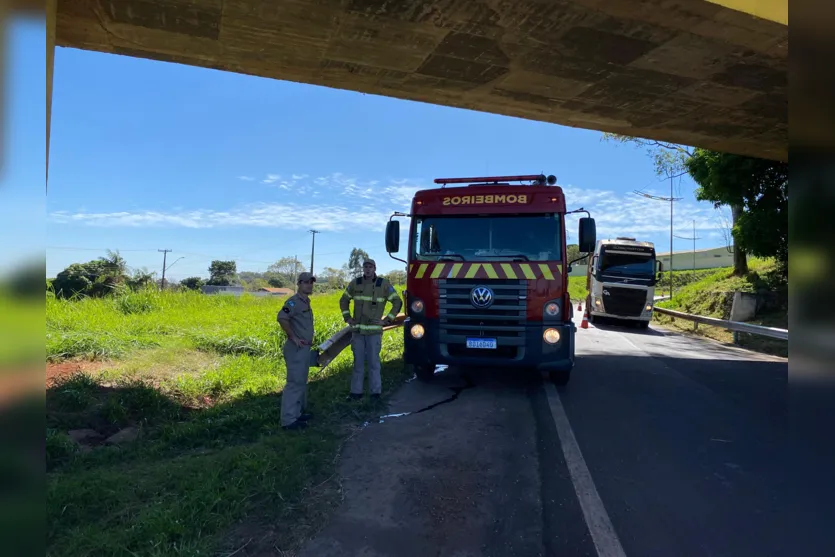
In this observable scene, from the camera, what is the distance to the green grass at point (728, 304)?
13.8 m

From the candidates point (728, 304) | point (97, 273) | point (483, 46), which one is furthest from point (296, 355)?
point (97, 273)

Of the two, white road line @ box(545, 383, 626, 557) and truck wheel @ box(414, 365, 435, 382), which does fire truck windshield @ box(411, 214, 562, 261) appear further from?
white road line @ box(545, 383, 626, 557)

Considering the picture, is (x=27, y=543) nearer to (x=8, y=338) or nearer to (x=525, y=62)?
(x=8, y=338)

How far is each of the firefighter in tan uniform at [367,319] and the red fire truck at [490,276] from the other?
75 cm

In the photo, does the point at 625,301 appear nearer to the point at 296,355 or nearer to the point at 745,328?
the point at 745,328

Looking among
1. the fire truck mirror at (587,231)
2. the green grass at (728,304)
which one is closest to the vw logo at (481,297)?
the fire truck mirror at (587,231)

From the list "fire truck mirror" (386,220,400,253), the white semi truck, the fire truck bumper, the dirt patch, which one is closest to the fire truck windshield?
"fire truck mirror" (386,220,400,253)

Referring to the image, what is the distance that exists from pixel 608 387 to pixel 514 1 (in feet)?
18.9

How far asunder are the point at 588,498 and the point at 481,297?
334 centimetres

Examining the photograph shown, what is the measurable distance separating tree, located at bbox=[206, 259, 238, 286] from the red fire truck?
54640mm

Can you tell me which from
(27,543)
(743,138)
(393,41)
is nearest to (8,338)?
(27,543)

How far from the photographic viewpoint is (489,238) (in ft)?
23.0

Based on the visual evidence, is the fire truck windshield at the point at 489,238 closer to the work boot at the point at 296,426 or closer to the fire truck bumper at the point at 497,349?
the fire truck bumper at the point at 497,349

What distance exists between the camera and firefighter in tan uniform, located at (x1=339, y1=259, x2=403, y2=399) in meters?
6.29
